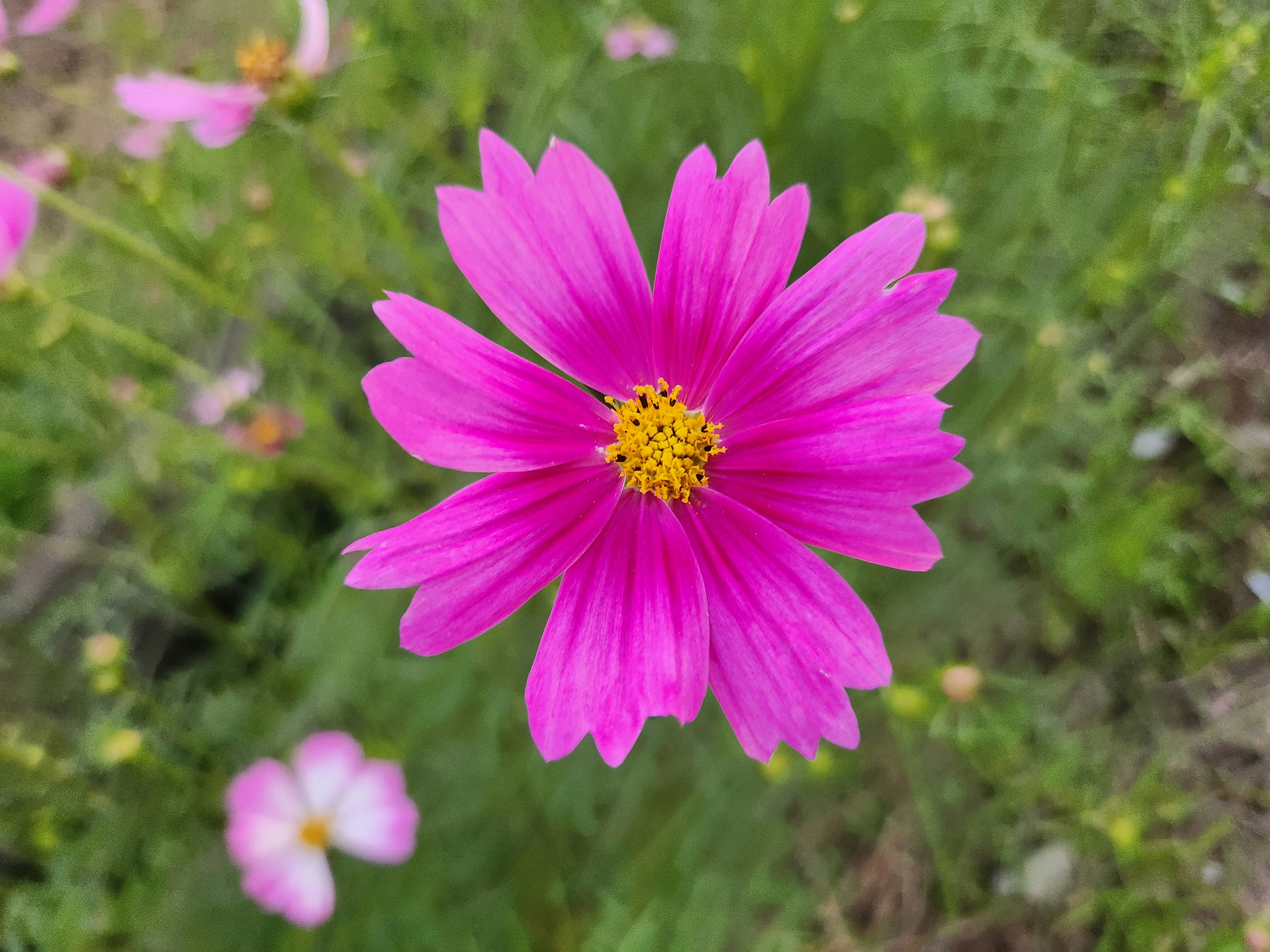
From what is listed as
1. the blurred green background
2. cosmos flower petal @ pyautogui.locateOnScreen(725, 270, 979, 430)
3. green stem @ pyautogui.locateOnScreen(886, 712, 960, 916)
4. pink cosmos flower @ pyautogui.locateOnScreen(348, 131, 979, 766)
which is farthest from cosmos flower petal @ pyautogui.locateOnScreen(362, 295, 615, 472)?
green stem @ pyautogui.locateOnScreen(886, 712, 960, 916)

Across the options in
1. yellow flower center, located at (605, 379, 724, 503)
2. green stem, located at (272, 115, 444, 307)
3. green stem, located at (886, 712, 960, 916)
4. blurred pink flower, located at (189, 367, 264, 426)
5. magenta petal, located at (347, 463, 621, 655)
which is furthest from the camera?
blurred pink flower, located at (189, 367, 264, 426)

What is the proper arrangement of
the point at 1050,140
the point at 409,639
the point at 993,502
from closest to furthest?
the point at 409,639
the point at 1050,140
the point at 993,502

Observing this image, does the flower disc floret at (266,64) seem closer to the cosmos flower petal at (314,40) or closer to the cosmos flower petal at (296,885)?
the cosmos flower petal at (314,40)

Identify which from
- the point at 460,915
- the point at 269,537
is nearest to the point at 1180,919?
the point at 460,915

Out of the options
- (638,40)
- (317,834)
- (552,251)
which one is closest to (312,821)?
(317,834)

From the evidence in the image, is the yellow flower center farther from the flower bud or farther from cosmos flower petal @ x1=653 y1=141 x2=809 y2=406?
the flower bud

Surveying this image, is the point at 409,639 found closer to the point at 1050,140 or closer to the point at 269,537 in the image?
the point at 269,537

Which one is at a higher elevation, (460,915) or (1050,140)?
(1050,140)
